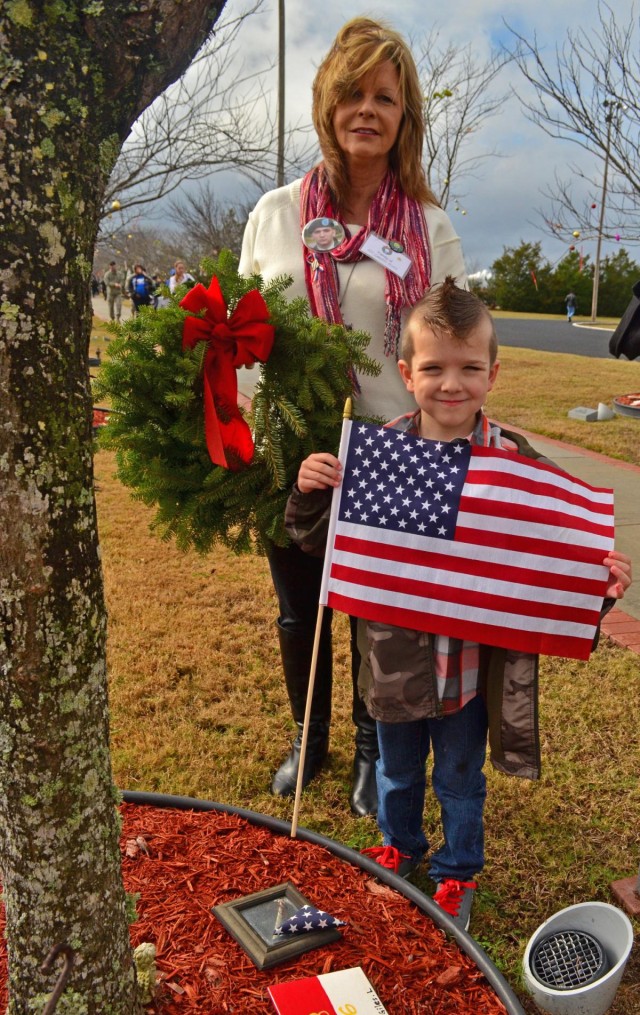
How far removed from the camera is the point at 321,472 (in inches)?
87.2

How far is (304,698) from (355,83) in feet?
7.09

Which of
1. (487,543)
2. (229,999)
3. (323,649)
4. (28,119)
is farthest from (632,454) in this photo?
(28,119)

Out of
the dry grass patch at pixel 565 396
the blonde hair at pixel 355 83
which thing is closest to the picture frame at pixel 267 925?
the blonde hair at pixel 355 83

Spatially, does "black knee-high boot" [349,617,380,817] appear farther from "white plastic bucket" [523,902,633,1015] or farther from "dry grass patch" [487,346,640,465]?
"dry grass patch" [487,346,640,465]

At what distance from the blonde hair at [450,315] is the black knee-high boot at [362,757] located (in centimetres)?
121

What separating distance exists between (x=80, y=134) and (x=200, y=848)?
1.98 meters

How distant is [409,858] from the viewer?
263 centimetres

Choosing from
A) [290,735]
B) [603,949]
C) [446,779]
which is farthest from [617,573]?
[290,735]

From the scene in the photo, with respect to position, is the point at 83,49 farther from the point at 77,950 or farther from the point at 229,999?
the point at 229,999

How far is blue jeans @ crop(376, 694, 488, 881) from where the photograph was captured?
2381 mm

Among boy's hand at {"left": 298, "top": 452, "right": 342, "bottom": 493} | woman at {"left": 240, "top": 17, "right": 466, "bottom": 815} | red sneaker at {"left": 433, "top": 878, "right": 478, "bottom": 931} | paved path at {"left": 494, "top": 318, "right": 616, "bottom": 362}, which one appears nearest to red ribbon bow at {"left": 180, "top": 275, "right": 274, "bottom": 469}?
boy's hand at {"left": 298, "top": 452, "right": 342, "bottom": 493}

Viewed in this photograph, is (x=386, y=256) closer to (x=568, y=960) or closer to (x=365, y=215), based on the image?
(x=365, y=215)

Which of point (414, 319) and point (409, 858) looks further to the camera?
point (409, 858)

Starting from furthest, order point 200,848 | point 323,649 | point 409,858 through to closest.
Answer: point 323,649
point 409,858
point 200,848
